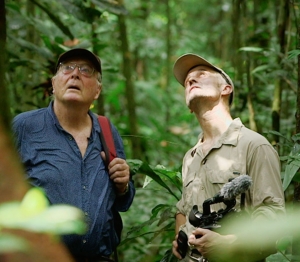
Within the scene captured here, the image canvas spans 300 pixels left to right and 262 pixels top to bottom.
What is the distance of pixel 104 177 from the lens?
2877 millimetres

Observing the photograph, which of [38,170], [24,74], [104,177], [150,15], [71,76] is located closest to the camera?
[38,170]

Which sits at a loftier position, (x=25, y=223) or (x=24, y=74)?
(x=24, y=74)

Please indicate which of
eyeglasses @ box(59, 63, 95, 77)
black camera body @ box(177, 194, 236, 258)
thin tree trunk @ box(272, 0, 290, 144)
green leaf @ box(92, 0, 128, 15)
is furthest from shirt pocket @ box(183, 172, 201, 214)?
green leaf @ box(92, 0, 128, 15)

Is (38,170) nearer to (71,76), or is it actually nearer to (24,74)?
(71,76)

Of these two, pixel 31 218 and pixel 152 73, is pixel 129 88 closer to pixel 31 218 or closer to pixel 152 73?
pixel 31 218

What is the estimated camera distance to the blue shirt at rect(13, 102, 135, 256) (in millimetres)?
2690

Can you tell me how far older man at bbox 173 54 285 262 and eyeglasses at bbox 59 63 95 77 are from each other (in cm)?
53

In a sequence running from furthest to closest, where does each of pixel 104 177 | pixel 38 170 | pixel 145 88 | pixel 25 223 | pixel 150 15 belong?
pixel 150 15 < pixel 145 88 < pixel 104 177 < pixel 38 170 < pixel 25 223

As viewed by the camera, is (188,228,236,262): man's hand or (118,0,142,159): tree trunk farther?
(118,0,142,159): tree trunk

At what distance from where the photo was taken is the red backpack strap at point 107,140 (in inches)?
116

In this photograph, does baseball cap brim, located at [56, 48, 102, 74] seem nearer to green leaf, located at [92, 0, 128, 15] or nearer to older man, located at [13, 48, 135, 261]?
older man, located at [13, 48, 135, 261]

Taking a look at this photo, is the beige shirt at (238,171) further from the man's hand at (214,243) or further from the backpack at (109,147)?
the backpack at (109,147)

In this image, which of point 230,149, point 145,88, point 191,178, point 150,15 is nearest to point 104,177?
point 191,178

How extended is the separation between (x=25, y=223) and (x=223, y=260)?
2.13m
